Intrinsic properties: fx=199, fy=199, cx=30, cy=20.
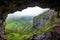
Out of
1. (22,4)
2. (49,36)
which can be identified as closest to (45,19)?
(49,36)

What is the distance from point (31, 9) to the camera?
159 inches

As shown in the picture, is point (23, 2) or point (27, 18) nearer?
point (23, 2)

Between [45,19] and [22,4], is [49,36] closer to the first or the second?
[45,19]

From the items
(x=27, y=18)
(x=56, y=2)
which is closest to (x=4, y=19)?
(x=27, y=18)

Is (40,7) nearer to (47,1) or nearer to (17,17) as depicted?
(47,1)

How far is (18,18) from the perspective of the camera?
13.7 feet

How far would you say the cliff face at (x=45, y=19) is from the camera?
3.85 metres

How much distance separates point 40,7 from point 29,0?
1.02ft

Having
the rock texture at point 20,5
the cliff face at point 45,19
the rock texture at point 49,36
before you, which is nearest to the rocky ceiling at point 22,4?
the rock texture at point 20,5

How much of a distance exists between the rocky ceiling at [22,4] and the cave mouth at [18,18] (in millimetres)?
157

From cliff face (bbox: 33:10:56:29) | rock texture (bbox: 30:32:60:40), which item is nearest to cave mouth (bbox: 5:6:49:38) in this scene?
cliff face (bbox: 33:10:56:29)

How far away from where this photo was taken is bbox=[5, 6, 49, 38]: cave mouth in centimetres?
396

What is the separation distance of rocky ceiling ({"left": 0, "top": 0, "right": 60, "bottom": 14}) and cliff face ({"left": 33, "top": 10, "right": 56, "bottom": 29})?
15 cm

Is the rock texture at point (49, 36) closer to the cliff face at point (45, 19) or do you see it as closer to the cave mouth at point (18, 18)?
the cliff face at point (45, 19)
